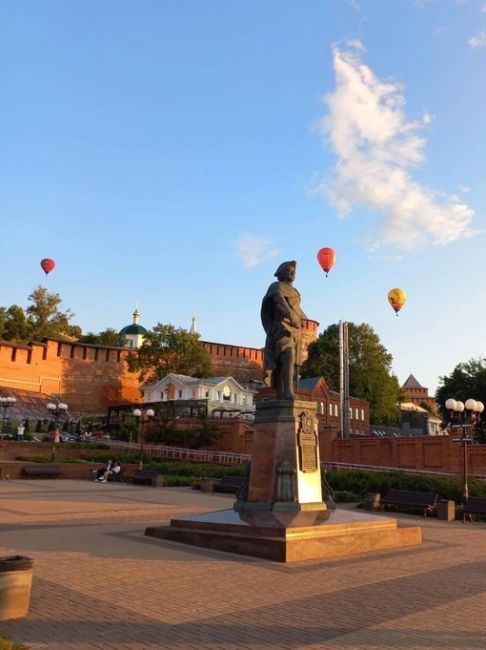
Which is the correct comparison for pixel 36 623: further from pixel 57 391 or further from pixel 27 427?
pixel 57 391

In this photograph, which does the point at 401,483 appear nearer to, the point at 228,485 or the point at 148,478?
the point at 228,485

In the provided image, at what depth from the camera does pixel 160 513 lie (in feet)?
53.1

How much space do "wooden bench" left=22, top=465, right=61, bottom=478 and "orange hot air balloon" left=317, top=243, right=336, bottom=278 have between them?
817 inches

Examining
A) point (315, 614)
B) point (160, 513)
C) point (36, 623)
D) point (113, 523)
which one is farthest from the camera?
point (160, 513)

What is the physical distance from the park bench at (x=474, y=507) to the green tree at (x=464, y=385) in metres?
32.4

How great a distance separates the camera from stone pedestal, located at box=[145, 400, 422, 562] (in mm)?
9938

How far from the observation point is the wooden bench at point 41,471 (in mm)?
28328

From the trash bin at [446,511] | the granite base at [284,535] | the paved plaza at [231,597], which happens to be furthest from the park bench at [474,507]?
the granite base at [284,535]

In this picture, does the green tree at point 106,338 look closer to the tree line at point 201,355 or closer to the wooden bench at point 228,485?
the tree line at point 201,355

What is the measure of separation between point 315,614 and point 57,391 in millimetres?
63419

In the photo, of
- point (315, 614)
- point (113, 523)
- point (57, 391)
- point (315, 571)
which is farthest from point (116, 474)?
point (57, 391)

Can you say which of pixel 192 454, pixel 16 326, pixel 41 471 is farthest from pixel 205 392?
pixel 41 471

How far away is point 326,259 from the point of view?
1593 inches

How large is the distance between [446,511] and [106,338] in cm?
7690
